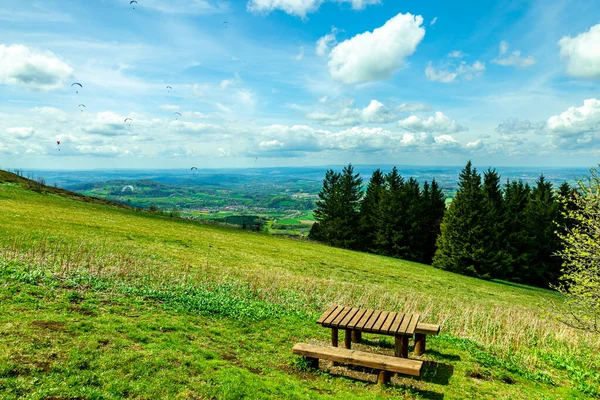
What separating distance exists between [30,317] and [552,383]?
613 inches

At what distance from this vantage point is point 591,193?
14.4m

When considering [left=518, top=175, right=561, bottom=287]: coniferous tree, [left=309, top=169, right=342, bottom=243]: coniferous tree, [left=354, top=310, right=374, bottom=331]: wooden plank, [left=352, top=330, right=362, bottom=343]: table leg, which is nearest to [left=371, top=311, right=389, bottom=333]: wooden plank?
[left=354, top=310, right=374, bottom=331]: wooden plank

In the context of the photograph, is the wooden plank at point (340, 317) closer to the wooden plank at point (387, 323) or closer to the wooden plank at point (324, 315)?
the wooden plank at point (324, 315)

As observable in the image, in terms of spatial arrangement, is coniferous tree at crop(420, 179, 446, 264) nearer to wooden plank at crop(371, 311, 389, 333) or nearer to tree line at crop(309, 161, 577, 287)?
tree line at crop(309, 161, 577, 287)

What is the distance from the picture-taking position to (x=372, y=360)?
9.45 metres

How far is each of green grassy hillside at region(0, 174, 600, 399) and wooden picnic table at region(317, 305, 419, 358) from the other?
104cm

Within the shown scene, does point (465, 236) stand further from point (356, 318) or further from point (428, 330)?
point (356, 318)

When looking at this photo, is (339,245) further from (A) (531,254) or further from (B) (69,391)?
(B) (69,391)

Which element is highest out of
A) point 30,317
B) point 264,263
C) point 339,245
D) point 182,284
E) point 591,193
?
point 591,193

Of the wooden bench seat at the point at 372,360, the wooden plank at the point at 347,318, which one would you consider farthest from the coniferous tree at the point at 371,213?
the wooden bench seat at the point at 372,360

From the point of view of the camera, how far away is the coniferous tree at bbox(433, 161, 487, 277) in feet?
162

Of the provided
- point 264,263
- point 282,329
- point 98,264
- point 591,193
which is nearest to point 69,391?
point 282,329

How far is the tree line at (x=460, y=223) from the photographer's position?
5028 centimetres

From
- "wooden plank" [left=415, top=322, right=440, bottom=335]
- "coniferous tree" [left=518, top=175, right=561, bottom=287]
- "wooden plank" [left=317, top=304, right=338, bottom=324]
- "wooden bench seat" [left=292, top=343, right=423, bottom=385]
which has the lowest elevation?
"coniferous tree" [left=518, top=175, right=561, bottom=287]
